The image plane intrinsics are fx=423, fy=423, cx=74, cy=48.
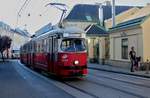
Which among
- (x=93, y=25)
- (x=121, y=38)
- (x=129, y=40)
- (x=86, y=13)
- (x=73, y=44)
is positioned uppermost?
(x=86, y=13)

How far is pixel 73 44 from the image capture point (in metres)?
24.3

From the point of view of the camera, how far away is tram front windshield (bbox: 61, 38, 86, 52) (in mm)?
24219

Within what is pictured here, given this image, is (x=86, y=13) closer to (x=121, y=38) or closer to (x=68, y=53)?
(x=121, y=38)

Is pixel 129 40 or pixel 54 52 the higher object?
pixel 129 40

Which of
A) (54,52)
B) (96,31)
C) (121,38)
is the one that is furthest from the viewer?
(96,31)

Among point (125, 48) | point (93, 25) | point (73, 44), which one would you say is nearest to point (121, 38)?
point (125, 48)

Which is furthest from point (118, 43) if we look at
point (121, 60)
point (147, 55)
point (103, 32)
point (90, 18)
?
point (90, 18)

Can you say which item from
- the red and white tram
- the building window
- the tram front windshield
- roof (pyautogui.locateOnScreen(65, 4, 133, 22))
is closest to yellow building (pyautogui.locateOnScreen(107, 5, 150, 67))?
the building window

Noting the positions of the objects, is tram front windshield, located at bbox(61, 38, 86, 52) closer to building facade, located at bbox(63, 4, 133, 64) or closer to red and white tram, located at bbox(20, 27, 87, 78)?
red and white tram, located at bbox(20, 27, 87, 78)

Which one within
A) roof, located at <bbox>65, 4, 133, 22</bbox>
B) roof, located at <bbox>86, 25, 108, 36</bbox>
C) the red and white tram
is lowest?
the red and white tram

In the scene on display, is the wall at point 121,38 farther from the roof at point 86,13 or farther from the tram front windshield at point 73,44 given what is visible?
the roof at point 86,13

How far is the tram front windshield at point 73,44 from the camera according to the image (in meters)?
24.2

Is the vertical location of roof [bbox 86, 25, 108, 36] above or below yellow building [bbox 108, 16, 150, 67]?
above

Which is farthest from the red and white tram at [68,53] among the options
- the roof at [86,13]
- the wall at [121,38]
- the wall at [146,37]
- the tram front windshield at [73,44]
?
the roof at [86,13]
